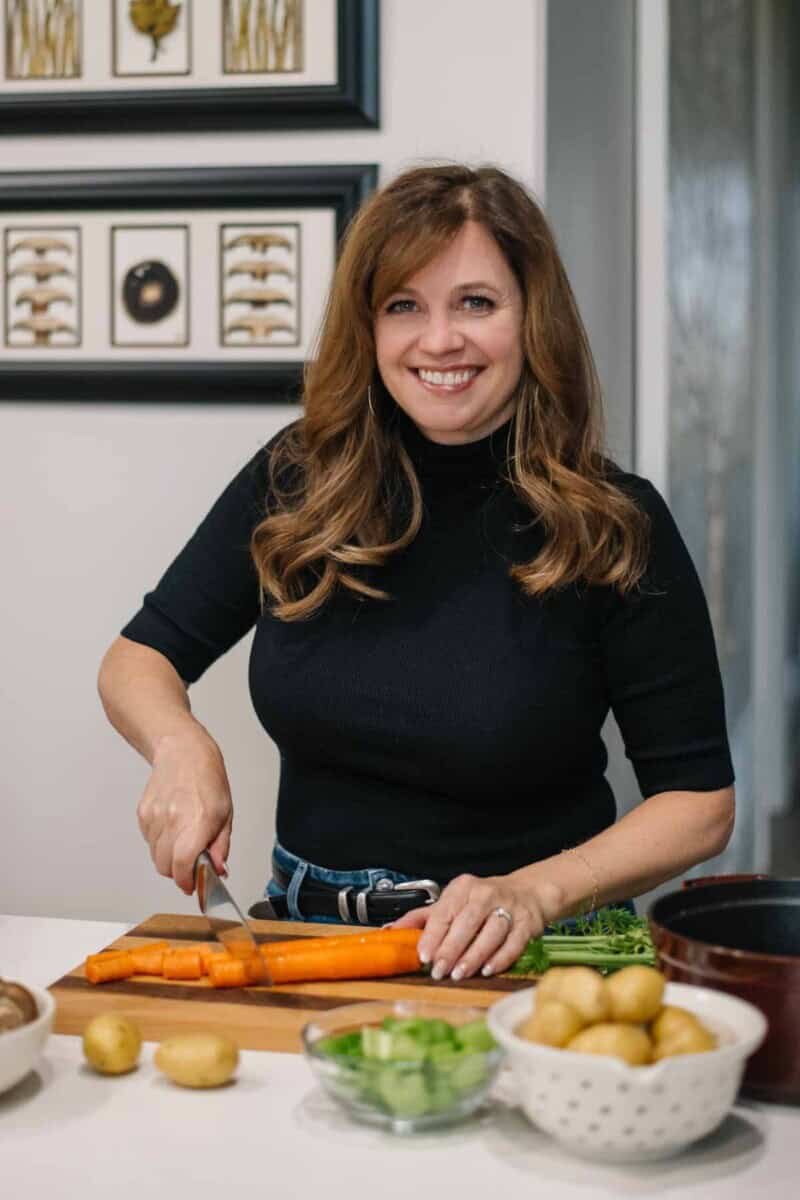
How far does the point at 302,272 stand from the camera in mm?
2629

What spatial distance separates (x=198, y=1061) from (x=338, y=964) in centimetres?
27

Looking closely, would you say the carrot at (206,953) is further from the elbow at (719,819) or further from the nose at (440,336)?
the nose at (440,336)

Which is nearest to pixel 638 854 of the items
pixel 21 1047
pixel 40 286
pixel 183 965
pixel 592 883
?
pixel 592 883

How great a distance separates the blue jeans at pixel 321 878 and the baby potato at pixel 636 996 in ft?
2.60

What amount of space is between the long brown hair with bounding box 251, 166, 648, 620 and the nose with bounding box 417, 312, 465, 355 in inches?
2.6

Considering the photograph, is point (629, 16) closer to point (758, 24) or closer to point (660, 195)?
point (660, 195)

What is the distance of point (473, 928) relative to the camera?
1.56 metres

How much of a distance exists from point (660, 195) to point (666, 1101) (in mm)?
2259

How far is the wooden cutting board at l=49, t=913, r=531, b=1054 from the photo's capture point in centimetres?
142

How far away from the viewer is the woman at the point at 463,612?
199 cm

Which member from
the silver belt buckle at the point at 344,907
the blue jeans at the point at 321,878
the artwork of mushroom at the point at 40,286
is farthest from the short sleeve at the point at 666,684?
the artwork of mushroom at the point at 40,286

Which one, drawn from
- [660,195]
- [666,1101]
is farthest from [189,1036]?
[660,195]

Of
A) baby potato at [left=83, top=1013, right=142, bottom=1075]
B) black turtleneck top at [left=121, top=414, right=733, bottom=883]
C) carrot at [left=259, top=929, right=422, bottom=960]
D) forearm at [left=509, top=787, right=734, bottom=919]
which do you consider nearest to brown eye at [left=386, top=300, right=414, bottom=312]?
black turtleneck top at [left=121, top=414, right=733, bottom=883]

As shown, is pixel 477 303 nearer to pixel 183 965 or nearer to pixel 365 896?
pixel 365 896
